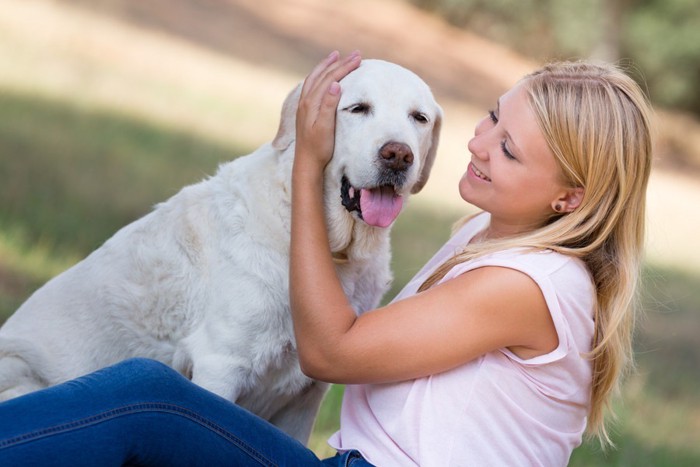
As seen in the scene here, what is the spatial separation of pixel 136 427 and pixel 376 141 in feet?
3.96

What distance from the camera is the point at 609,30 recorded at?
81.9 ft

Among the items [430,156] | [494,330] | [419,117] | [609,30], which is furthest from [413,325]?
[609,30]

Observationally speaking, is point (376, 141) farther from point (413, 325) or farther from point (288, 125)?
point (413, 325)

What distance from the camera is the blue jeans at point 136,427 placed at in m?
2.46

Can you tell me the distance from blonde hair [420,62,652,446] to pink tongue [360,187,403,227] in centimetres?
44

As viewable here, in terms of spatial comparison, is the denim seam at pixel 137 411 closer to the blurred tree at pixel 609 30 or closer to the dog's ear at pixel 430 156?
the dog's ear at pixel 430 156

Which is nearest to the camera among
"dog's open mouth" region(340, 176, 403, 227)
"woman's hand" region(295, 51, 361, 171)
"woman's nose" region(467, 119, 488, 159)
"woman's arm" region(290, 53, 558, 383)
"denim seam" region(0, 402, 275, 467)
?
"denim seam" region(0, 402, 275, 467)

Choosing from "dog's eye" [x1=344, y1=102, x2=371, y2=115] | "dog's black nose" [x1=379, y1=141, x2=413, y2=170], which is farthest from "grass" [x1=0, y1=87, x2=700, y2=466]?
"dog's eye" [x1=344, y1=102, x2=371, y2=115]

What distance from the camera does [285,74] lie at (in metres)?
17.9

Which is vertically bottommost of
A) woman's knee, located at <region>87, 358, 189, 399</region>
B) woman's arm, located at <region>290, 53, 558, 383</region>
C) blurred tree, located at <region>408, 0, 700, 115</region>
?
blurred tree, located at <region>408, 0, 700, 115</region>

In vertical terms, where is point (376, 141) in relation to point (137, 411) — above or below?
above

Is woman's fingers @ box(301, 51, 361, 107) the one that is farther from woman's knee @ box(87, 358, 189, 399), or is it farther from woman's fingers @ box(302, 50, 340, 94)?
woman's knee @ box(87, 358, 189, 399)

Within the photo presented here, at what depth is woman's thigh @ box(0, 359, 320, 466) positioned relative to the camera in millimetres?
2455

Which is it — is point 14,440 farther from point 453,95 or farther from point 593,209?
point 453,95
